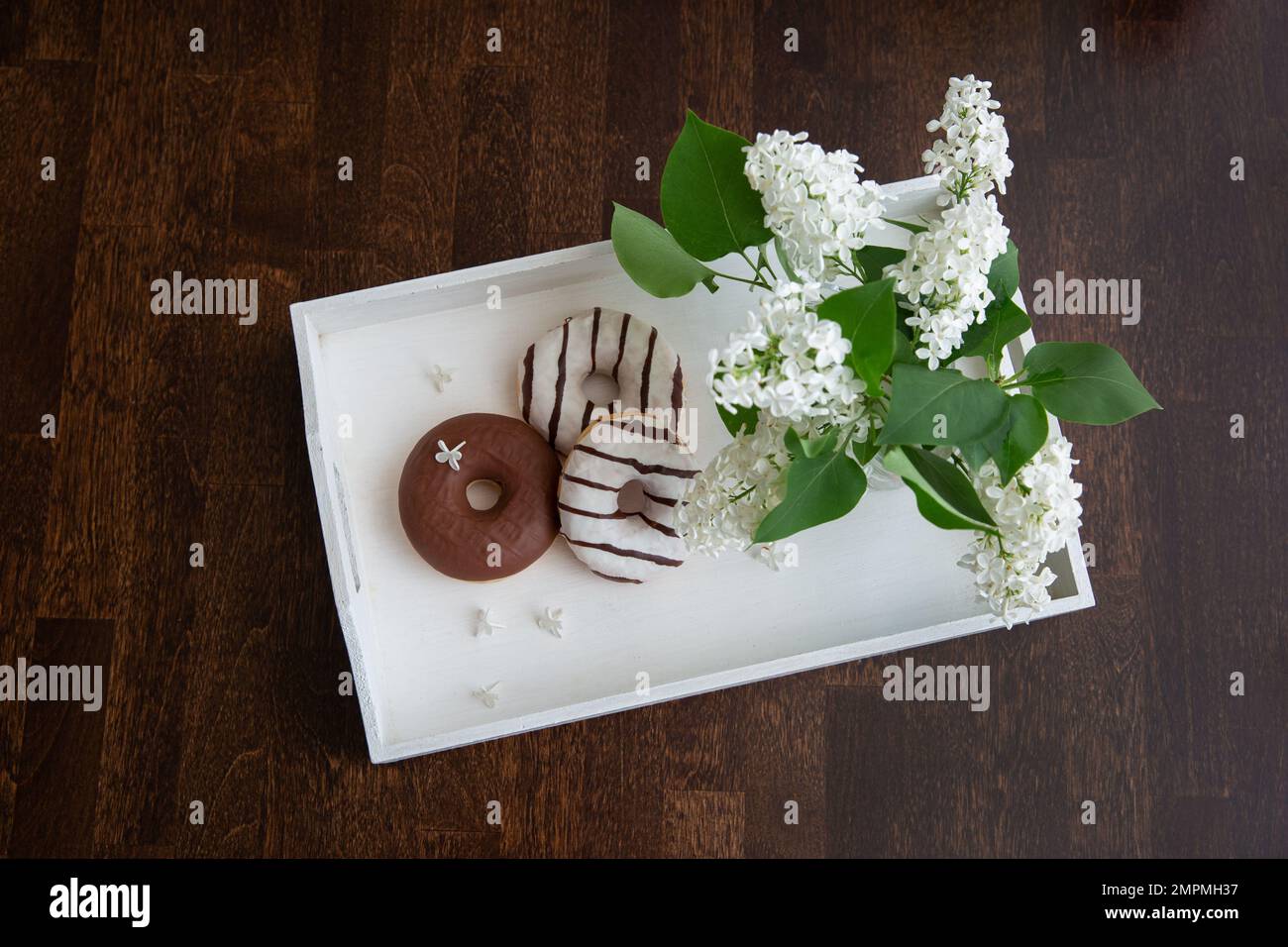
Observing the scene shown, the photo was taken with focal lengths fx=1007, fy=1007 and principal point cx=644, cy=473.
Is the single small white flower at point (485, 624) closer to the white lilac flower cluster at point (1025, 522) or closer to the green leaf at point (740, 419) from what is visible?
the green leaf at point (740, 419)

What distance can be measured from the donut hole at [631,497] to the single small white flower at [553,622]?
13 centimetres

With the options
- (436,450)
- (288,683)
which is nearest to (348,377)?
(436,450)

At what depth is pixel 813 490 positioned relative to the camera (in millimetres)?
781

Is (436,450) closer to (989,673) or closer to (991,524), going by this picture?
(991,524)

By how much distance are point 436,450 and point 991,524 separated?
59 centimetres

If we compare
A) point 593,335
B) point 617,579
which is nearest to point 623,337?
point 593,335

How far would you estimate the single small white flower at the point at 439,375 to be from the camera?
1.12 meters

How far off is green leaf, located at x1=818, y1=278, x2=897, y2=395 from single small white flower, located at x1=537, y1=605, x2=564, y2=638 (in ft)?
1.62

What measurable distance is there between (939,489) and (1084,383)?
165 millimetres

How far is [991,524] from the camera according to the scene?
76 cm

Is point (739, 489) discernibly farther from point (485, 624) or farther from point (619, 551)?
point (485, 624)

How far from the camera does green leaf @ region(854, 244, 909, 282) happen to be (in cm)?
85

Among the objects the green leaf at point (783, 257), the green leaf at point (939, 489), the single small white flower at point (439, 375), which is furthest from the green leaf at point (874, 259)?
the single small white flower at point (439, 375)

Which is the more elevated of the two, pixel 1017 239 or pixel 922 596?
pixel 1017 239
